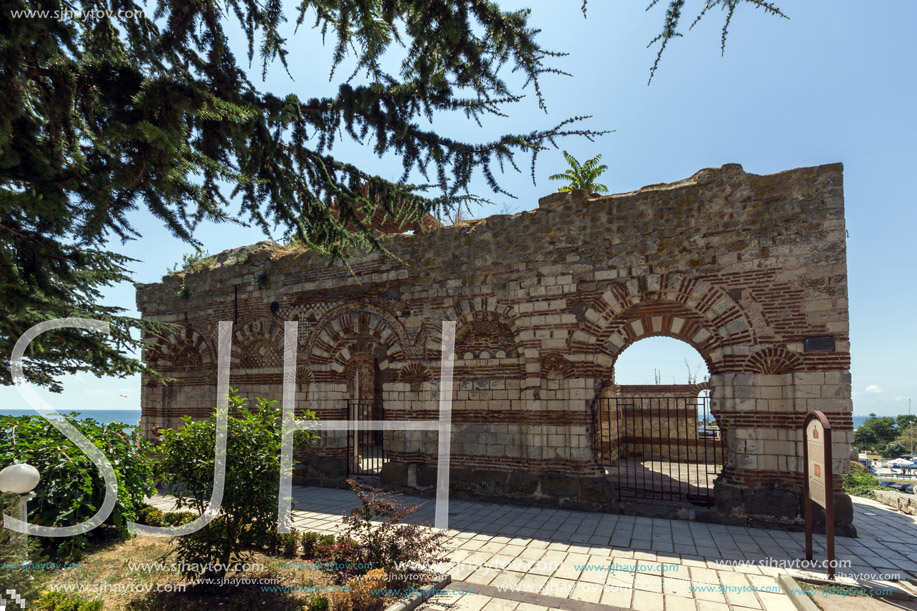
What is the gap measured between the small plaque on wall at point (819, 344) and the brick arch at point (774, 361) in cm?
18

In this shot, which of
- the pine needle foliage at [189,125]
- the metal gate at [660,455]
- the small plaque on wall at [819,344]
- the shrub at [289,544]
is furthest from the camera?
the metal gate at [660,455]

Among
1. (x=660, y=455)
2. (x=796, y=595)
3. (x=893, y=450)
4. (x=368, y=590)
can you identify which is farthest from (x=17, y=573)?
(x=893, y=450)

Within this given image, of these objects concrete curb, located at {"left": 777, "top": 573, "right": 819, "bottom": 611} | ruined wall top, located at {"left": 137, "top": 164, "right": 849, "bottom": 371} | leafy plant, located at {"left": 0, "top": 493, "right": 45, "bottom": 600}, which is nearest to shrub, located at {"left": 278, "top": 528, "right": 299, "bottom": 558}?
leafy plant, located at {"left": 0, "top": 493, "right": 45, "bottom": 600}

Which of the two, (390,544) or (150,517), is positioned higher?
(390,544)

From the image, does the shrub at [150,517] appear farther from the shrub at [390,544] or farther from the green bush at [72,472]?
the shrub at [390,544]

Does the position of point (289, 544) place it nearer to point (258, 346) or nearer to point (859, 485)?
point (258, 346)

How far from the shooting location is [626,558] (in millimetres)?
5699

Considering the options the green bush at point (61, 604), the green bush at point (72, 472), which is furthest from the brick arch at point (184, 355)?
the green bush at point (61, 604)

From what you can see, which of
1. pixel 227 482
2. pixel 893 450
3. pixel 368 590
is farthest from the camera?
pixel 893 450

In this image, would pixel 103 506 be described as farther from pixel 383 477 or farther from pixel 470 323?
pixel 470 323

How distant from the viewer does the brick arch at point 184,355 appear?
12680mm

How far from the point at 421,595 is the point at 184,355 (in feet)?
37.8

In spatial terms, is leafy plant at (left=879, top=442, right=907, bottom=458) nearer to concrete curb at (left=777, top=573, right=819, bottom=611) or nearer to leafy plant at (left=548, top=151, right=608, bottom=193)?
leafy plant at (left=548, top=151, right=608, bottom=193)

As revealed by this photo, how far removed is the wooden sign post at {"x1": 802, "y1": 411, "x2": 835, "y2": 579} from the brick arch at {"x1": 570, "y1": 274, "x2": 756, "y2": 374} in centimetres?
210
